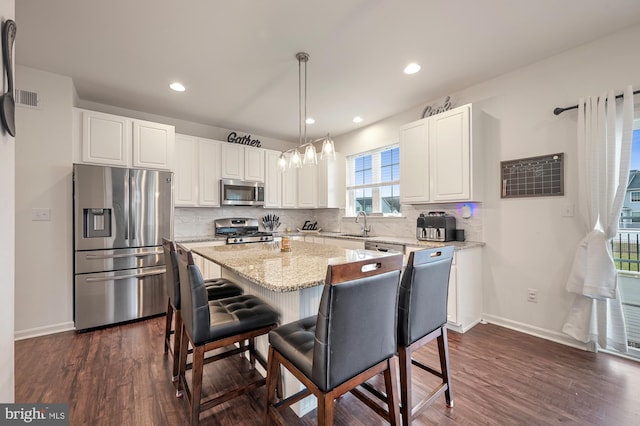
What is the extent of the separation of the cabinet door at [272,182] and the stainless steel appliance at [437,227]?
2.48 metres

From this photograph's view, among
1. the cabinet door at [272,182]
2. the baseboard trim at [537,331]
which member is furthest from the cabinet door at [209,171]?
the baseboard trim at [537,331]

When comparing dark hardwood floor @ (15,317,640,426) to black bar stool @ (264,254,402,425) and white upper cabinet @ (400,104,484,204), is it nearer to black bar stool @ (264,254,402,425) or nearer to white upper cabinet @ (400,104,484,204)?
black bar stool @ (264,254,402,425)

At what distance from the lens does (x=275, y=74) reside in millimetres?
2824

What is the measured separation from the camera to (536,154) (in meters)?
2.67

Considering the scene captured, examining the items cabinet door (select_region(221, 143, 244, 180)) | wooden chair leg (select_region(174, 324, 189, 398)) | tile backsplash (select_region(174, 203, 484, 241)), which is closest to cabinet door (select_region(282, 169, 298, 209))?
tile backsplash (select_region(174, 203, 484, 241))

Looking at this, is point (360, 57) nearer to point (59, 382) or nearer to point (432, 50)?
point (432, 50)

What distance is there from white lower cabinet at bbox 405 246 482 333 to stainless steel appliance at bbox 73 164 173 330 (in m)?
2.94

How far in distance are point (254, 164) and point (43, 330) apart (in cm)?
316

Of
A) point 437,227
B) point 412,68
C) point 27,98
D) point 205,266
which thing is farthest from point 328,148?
point 27,98

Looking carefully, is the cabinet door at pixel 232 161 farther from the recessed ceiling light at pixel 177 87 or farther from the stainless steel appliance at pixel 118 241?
the recessed ceiling light at pixel 177 87

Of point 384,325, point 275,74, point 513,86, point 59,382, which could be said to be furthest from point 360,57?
point 59,382

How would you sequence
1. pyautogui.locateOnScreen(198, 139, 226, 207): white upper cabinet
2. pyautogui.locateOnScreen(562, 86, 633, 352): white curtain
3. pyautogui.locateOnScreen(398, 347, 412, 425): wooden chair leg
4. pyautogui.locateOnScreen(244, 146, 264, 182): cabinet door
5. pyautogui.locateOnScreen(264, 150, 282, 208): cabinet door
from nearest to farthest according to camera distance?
pyautogui.locateOnScreen(398, 347, 412, 425): wooden chair leg, pyautogui.locateOnScreen(562, 86, 633, 352): white curtain, pyautogui.locateOnScreen(198, 139, 226, 207): white upper cabinet, pyautogui.locateOnScreen(244, 146, 264, 182): cabinet door, pyautogui.locateOnScreen(264, 150, 282, 208): cabinet door

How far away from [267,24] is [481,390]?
120 inches

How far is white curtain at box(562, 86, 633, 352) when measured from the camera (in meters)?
2.16
